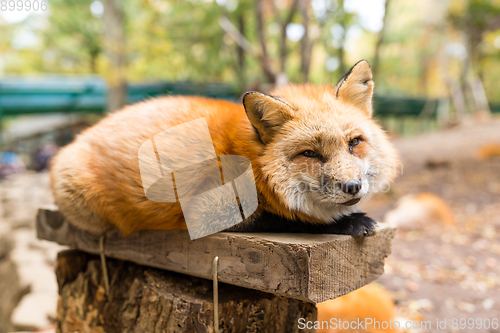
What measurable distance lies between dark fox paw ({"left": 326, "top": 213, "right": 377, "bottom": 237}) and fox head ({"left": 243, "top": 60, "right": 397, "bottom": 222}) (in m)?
0.04

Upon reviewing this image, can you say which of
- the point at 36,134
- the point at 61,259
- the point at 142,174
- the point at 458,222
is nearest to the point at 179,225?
the point at 142,174

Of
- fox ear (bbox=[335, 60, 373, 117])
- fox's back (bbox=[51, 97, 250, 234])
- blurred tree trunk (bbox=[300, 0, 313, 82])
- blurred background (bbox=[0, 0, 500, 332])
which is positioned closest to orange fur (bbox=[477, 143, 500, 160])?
blurred background (bbox=[0, 0, 500, 332])

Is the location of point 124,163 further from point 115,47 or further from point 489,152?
point 489,152

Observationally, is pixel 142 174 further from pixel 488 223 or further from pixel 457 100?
pixel 457 100

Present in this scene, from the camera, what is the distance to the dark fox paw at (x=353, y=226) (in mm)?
1605

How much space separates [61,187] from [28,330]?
2460 mm

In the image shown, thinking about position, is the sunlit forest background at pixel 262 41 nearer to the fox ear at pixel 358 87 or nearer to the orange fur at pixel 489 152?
the fox ear at pixel 358 87

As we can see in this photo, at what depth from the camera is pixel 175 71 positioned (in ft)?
31.7

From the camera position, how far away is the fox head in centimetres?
150

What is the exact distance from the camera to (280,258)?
1451mm

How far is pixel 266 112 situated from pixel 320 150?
1.09ft

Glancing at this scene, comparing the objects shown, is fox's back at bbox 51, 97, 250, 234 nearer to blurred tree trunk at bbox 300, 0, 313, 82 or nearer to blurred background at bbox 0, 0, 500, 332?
blurred background at bbox 0, 0, 500, 332

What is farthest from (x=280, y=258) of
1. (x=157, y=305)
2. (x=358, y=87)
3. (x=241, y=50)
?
(x=241, y=50)

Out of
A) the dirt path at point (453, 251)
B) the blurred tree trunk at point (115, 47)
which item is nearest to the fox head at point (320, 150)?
the dirt path at point (453, 251)
